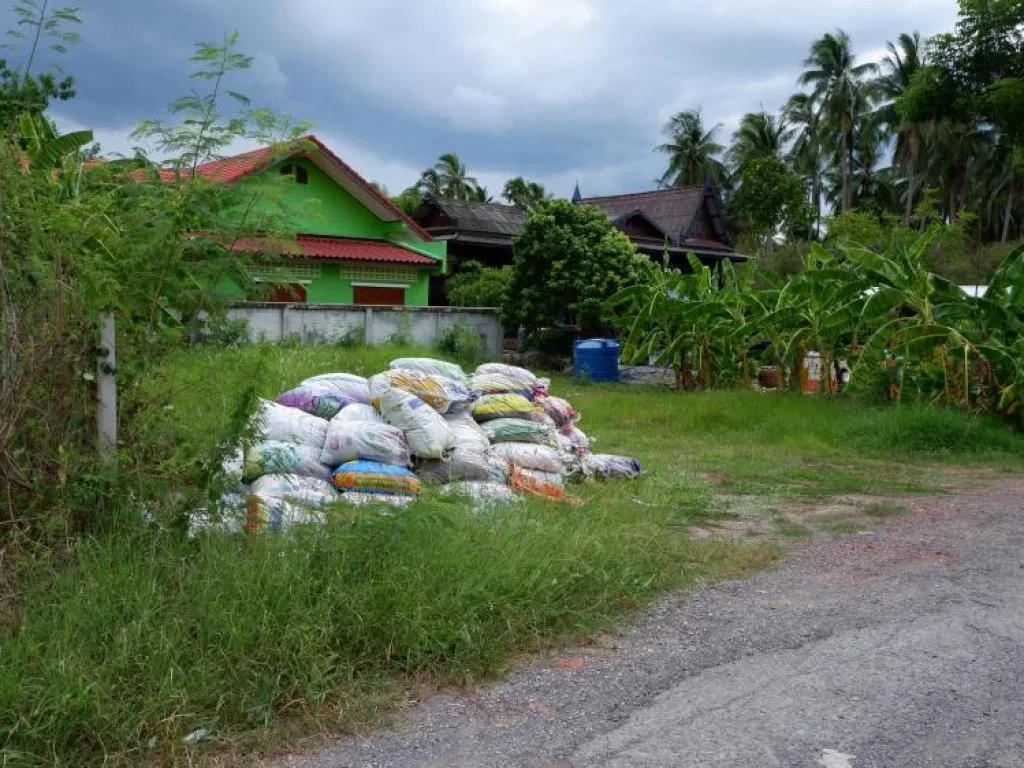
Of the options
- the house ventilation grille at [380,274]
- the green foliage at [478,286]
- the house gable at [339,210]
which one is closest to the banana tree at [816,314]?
the green foliage at [478,286]

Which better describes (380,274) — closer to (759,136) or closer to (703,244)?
(703,244)

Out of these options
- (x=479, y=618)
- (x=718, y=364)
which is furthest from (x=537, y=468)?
(x=718, y=364)

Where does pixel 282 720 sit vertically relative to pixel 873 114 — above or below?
below

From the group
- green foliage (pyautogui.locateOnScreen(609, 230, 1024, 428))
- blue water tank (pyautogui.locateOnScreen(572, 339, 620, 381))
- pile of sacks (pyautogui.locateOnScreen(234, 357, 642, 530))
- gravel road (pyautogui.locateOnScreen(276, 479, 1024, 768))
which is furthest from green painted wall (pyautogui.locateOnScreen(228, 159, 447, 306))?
gravel road (pyautogui.locateOnScreen(276, 479, 1024, 768))

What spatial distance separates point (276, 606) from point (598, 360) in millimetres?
16320

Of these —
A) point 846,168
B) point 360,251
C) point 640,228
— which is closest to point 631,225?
point 640,228

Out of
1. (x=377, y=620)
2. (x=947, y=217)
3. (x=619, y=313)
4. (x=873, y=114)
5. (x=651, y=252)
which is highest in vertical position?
(x=873, y=114)

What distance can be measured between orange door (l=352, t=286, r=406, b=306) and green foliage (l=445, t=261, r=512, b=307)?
1.83 m

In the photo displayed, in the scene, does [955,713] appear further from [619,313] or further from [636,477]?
[619,313]

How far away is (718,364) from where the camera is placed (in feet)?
55.3

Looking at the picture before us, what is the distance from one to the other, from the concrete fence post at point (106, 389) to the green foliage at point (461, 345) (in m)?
15.5

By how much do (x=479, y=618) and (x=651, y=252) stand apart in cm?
2899

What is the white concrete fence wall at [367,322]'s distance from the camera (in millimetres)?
18125

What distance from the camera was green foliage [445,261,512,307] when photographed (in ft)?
79.9
